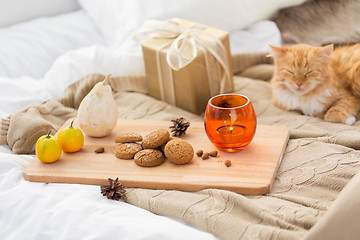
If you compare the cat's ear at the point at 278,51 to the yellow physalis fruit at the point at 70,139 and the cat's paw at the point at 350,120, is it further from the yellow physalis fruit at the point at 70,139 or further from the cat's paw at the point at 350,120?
the yellow physalis fruit at the point at 70,139

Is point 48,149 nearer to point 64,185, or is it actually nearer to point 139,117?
point 64,185

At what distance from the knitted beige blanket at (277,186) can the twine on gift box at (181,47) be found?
11cm

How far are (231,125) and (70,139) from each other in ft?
1.43

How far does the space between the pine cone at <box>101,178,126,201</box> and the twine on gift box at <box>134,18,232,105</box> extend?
0.57 metres

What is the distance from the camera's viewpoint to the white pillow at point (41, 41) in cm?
172

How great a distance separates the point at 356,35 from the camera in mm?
1722

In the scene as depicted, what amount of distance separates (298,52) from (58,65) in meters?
0.88

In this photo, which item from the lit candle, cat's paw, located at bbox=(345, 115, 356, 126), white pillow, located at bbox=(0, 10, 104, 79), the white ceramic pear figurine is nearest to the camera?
the lit candle

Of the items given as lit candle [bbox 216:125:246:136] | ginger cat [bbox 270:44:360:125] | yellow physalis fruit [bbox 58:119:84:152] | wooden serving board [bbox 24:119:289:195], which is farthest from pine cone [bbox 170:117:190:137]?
ginger cat [bbox 270:44:360:125]

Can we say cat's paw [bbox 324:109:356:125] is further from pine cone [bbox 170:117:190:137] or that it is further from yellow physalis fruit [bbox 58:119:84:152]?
yellow physalis fruit [bbox 58:119:84:152]

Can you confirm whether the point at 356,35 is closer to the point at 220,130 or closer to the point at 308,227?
the point at 220,130

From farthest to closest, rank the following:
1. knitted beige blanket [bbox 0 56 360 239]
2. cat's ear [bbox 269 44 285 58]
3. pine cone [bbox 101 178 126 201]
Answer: cat's ear [bbox 269 44 285 58]
pine cone [bbox 101 178 126 201]
knitted beige blanket [bbox 0 56 360 239]

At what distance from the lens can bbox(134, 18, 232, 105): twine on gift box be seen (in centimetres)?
150

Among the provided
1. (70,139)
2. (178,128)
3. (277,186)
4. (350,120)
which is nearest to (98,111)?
(70,139)
